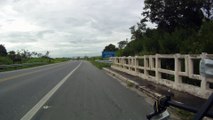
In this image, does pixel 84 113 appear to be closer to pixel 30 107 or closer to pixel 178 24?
pixel 30 107

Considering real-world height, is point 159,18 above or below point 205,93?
above

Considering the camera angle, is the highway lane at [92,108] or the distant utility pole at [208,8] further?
the distant utility pole at [208,8]

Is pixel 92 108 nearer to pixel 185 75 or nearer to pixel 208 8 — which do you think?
pixel 185 75

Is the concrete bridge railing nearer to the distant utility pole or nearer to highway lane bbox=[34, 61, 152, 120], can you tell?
highway lane bbox=[34, 61, 152, 120]

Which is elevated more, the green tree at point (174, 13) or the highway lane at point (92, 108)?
the green tree at point (174, 13)

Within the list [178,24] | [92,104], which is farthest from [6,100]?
[178,24]

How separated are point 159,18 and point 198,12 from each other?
5259 millimetres

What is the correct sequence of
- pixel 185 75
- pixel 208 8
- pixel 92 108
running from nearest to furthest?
1. pixel 92 108
2. pixel 185 75
3. pixel 208 8

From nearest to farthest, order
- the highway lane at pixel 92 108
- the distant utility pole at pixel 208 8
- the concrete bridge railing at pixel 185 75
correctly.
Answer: the highway lane at pixel 92 108 → the concrete bridge railing at pixel 185 75 → the distant utility pole at pixel 208 8

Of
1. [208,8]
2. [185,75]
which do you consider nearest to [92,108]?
[185,75]

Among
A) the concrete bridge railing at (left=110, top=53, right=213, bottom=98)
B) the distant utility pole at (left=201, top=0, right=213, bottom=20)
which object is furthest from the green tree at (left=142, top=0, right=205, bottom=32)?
the concrete bridge railing at (left=110, top=53, right=213, bottom=98)

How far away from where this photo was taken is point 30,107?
9914 mm

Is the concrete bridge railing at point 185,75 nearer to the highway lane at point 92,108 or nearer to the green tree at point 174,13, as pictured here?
the highway lane at point 92,108

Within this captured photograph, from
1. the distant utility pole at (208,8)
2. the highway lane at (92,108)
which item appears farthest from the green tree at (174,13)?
the highway lane at (92,108)
